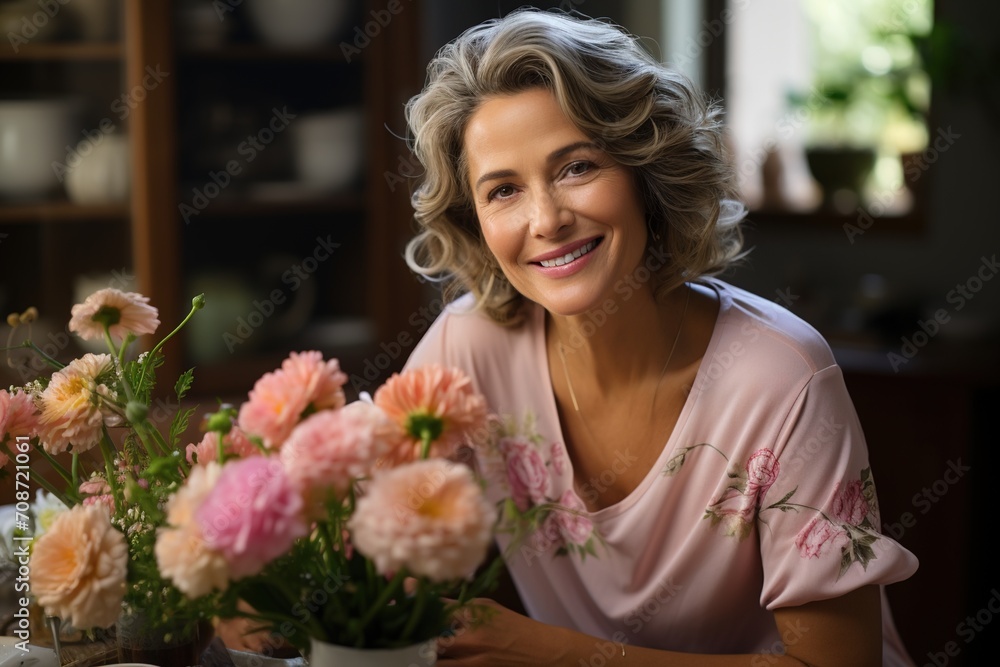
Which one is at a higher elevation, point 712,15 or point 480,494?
point 712,15

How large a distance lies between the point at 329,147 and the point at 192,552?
7.44 ft

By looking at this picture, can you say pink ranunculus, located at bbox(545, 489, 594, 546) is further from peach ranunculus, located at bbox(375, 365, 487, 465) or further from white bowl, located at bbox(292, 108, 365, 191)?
white bowl, located at bbox(292, 108, 365, 191)

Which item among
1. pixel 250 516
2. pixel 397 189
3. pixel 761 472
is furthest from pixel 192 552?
pixel 397 189

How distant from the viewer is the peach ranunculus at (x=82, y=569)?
70 centimetres

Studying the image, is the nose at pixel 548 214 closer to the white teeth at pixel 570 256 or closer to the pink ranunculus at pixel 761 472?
the white teeth at pixel 570 256

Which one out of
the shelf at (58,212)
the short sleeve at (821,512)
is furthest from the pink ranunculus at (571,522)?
the shelf at (58,212)

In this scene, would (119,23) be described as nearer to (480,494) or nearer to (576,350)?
(576,350)

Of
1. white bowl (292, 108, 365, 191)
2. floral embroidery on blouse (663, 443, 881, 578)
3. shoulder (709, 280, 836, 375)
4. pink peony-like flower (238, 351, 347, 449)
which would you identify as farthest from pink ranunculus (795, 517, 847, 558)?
white bowl (292, 108, 365, 191)

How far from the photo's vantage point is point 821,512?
122 centimetres

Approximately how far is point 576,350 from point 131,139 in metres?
1.50

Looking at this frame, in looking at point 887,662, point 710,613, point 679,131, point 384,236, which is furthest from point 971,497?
point 384,236

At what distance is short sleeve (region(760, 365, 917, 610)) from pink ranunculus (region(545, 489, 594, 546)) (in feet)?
0.78

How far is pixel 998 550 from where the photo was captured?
7.85 ft

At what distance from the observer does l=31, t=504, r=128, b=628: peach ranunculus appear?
0.70 metres
